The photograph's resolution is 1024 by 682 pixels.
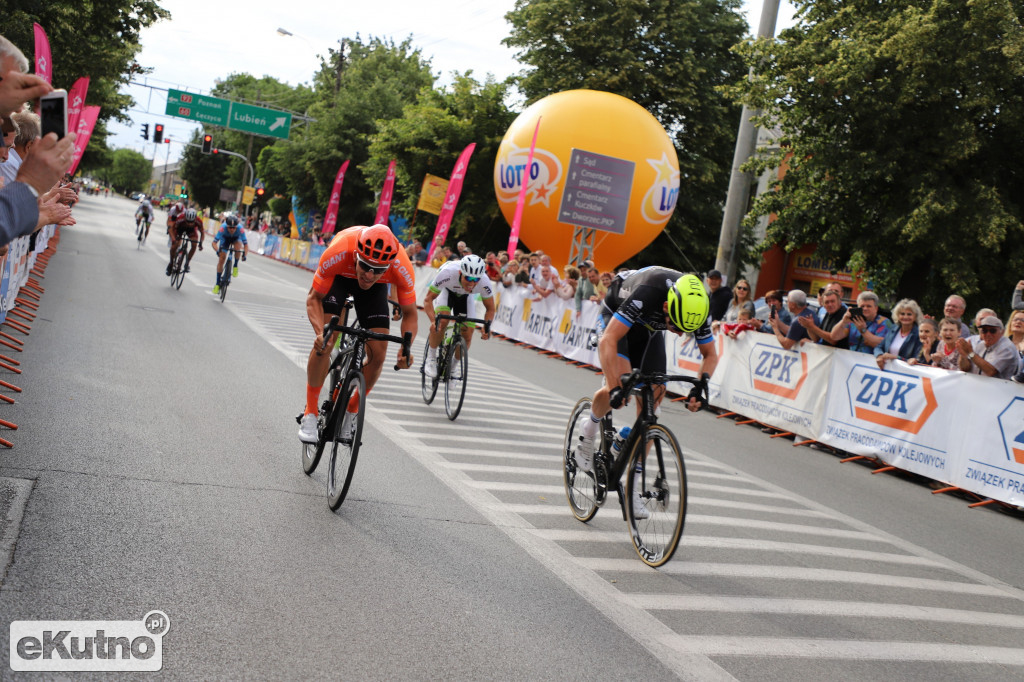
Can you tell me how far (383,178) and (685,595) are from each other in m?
36.1

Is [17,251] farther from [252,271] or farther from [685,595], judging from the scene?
[252,271]

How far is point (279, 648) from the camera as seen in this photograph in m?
3.74

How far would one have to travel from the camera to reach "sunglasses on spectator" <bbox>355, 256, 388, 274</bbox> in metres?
6.21

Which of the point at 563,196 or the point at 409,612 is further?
the point at 563,196

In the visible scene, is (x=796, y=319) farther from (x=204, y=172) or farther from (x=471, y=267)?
(x=204, y=172)

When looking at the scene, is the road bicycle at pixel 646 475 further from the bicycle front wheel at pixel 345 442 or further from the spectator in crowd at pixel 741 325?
the spectator in crowd at pixel 741 325

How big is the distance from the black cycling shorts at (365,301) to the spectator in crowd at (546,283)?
42.5 ft

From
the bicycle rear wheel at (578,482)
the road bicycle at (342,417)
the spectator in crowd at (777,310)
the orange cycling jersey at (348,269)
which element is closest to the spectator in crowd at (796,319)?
the spectator in crowd at (777,310)

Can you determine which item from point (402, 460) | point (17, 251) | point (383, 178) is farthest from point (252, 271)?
point (402, 460)

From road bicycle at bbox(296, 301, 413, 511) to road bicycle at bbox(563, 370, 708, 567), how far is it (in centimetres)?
157

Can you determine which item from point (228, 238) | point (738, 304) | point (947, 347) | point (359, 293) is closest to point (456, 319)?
point (359, 293)

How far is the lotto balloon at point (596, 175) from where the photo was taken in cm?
2436

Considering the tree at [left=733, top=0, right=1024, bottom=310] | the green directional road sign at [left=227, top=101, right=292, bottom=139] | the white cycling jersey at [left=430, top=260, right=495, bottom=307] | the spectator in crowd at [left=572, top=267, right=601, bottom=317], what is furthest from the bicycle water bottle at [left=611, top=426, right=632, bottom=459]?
the green directional road sign at [left=227, top=101, right=292, bottom=139]

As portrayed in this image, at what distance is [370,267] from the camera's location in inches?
251
